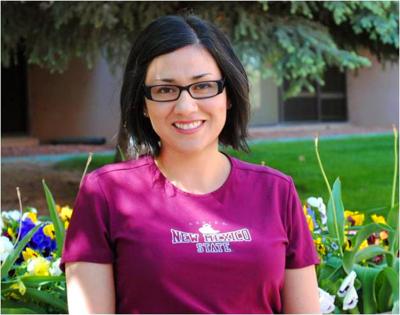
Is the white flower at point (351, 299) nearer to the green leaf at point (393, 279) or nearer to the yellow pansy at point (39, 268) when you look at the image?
the green leaf at point (393, 279)

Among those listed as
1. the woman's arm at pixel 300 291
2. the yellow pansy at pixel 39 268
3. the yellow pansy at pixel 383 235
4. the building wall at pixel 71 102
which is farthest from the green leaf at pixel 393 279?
the building wall at pixel 71 102

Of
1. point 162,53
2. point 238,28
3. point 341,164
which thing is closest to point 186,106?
point 162,53

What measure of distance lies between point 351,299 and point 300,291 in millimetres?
715

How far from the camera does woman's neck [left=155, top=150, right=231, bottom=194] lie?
1778mm

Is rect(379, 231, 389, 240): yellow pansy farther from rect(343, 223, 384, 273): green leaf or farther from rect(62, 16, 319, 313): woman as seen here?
rect(62, 16, 319, 313): woman

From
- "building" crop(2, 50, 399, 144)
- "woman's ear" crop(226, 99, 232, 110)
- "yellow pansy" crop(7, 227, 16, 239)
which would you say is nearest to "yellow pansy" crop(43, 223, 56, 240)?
"yellow pansy" crop(7, 227, 16, 239)

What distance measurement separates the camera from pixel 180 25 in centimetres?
175

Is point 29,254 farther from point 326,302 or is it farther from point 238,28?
point 238,28

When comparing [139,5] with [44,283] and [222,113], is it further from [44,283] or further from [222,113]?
[222,113]

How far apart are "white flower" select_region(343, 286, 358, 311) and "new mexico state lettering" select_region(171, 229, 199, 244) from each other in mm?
997

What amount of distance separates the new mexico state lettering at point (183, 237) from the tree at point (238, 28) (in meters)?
4.21

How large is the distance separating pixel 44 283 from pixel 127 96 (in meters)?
0.91

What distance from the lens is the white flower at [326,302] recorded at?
2391 mm

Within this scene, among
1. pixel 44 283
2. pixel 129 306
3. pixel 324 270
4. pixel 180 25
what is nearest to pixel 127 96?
pixel 180 25
